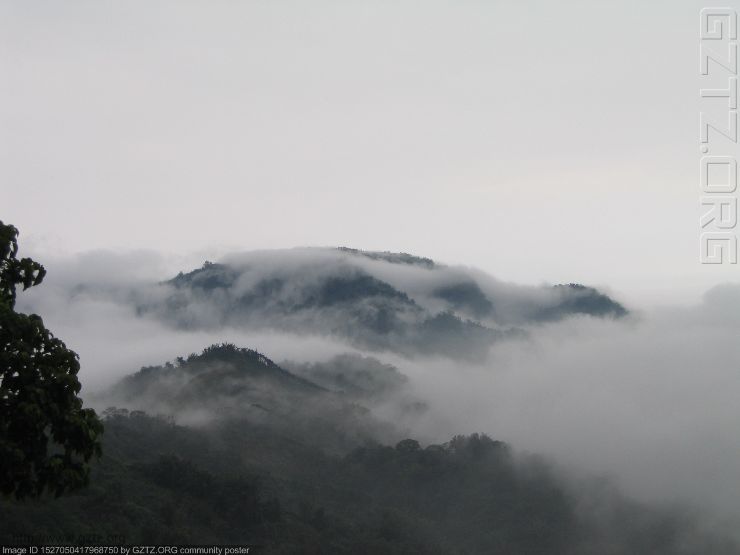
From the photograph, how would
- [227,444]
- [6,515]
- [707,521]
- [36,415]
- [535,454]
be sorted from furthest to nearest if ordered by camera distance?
[535,454]
[227,444]
[707,521]
[6,515]
[36,415]

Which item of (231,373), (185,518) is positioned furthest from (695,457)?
(185,518)

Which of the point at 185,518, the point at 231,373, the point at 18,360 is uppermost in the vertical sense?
the point at 231,373

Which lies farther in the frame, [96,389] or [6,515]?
[96,389]

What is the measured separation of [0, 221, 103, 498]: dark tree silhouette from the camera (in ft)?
75.1

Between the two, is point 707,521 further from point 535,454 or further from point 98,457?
point 98,457

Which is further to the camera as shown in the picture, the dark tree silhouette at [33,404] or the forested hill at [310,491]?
the forested hill at [310,491]

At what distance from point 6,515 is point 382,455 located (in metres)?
84.7

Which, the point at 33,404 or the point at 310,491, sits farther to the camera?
the point at 310,491

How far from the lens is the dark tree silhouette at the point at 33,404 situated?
75.1 ft

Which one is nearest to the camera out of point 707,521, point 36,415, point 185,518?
point 36,415

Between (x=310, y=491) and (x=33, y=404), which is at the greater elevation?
(x=33, y=404)

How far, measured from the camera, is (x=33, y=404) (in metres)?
22.7

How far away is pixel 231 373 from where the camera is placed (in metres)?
187

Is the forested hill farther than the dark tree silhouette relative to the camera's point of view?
Yes
